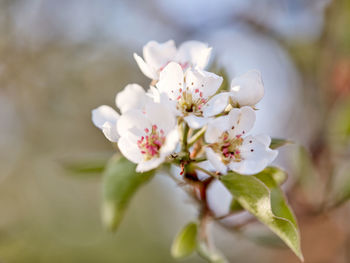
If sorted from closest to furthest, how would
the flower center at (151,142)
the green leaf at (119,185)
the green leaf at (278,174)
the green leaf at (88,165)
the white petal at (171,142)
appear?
1. the white petal at (171,142)
2. the flower center at (151,142)
3. the green leaf at (278,174)
4. the green leaf at (119,185)
5. the green leaf at (88,165)

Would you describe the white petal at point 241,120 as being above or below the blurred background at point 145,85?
above

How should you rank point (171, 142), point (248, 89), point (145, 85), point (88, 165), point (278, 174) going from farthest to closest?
point (145, 85)
point (88, 165)
point (278, 174)
point (248, 89)
point (171, 142)

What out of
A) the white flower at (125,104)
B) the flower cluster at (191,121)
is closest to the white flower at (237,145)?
the flower cluster at (191,121)

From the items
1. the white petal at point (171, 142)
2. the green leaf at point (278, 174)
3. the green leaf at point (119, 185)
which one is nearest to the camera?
the white petal at point (171, 142)

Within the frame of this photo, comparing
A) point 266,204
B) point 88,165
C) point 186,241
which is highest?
point 266,204

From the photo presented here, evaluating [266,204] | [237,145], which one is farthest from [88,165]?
[266,204]

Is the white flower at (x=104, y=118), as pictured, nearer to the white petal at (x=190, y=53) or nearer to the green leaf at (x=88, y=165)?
the white petal at (x=190, y=53)

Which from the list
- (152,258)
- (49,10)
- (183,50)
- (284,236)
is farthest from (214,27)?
(152,258)

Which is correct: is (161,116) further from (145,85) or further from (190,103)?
(145,85)
